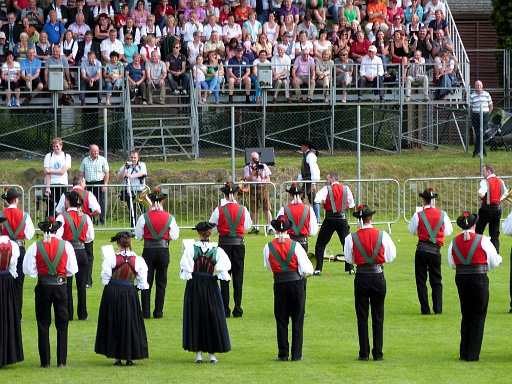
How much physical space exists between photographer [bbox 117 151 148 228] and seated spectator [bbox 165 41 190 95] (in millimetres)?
5411

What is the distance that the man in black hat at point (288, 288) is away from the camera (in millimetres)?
13570

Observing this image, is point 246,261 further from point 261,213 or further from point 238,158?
point 238,158

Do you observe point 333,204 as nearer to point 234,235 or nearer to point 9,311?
point 234,235

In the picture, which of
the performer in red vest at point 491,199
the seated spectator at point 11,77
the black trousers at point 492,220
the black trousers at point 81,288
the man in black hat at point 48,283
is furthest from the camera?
the seated spectator at point 11,77

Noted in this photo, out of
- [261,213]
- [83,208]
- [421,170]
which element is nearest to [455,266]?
[83,208]

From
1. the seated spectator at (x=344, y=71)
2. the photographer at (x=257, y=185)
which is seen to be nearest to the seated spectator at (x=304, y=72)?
the seated spectator at (x=344, y=71)

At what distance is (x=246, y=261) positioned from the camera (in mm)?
20109

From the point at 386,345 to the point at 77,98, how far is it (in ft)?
48.9

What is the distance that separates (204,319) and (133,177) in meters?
9.10

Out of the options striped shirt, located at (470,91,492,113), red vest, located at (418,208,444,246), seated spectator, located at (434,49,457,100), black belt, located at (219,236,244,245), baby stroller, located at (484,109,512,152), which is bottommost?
black belt, located at (219,236,244,245)

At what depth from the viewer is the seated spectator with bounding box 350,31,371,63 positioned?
28672 mm

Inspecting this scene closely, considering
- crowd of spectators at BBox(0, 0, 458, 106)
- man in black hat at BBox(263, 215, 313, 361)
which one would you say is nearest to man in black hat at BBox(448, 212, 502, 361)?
man in black hat at BBox(263, 215, 313, 361)

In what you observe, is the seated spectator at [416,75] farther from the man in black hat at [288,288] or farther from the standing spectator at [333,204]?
the man in black hat at [288,288]

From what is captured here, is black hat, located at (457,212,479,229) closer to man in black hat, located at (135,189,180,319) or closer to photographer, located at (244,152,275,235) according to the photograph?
man in black hat, located at (135,189,180,319)
